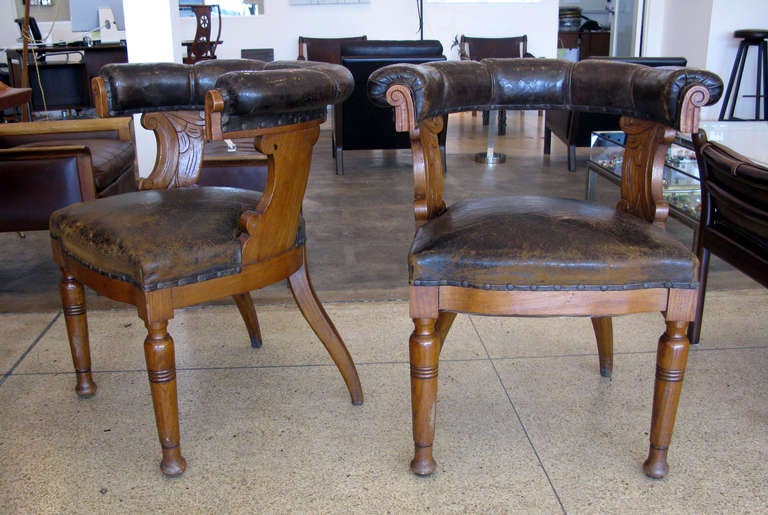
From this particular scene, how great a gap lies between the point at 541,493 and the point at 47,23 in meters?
10.9

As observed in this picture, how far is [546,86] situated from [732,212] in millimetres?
585

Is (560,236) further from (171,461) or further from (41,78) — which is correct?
(41,78)

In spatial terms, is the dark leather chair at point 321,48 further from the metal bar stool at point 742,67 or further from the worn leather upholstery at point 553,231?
the worn leather upholstery at point 553,231

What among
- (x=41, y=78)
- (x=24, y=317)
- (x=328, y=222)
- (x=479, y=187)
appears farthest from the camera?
(x=41, y=78)

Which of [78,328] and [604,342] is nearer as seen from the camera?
[78,328]

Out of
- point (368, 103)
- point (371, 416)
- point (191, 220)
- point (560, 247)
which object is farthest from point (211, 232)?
point (368, 103)

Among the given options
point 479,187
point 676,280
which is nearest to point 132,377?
point 676,280

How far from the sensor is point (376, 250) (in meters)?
3.20

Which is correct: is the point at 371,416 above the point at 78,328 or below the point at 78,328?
below

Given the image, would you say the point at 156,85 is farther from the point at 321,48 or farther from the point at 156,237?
the point at 321,48

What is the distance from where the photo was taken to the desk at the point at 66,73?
744cm

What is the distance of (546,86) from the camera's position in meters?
1.81

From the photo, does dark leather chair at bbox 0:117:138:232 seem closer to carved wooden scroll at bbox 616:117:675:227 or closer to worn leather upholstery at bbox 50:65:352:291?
worn leather upholstery at bbox 50:65:352:291

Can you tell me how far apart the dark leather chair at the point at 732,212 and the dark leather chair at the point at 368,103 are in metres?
3.00
